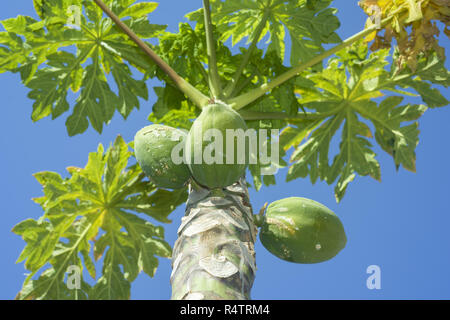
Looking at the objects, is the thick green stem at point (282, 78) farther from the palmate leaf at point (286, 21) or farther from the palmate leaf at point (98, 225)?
the palmate leaf at point (98, 225)

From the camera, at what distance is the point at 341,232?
2652 mm

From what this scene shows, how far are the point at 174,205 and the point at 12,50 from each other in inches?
57.2

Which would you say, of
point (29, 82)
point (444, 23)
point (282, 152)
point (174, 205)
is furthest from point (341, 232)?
point (29, 82)

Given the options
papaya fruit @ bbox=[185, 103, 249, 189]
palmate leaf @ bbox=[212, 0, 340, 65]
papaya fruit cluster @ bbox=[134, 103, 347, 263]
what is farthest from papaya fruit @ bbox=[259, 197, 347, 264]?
palmate leaf @ bbox=[212, 0, 340, 65]

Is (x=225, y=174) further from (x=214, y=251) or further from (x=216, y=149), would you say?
(x=214, y=251)

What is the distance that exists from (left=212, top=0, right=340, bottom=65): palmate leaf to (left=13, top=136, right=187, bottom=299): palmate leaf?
1201 mm

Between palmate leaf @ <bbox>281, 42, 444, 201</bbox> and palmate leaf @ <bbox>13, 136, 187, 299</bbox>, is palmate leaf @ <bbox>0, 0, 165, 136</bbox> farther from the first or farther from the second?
palmate leaf @ <bbox>281, 42, 444, 201</bbox>

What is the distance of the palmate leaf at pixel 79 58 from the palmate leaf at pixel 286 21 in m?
0.53

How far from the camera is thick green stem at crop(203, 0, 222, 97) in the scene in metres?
2.55

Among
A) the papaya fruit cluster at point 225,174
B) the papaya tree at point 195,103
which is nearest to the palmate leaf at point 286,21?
the papaya tree at point 195,103

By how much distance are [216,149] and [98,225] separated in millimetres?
1520

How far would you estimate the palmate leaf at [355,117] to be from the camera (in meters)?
3.18

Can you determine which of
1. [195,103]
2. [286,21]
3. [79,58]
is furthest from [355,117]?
[79,58]

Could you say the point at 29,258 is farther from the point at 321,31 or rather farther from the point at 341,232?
the point at 321,31
